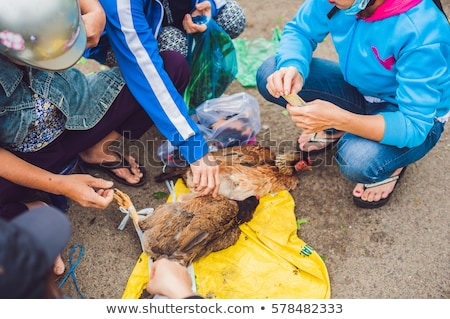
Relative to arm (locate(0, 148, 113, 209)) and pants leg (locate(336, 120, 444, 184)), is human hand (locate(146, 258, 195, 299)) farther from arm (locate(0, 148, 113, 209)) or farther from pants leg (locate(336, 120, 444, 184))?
pants leg (locate(336, 120, 444, 184))

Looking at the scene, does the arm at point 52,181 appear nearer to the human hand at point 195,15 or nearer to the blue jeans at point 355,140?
the human hand at point 195,15

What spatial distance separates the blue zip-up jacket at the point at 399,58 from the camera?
1.93 metres

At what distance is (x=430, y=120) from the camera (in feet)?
6.85

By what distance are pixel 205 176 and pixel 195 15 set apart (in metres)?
1.01

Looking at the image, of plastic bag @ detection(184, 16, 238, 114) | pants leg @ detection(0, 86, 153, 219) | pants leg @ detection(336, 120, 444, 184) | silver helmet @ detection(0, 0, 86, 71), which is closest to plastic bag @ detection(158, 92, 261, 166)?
plastic bag @ detection(184, 16, 238, 114)

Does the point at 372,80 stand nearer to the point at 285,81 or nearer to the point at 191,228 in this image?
the point at 285,81

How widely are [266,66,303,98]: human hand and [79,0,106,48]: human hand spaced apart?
881 mm

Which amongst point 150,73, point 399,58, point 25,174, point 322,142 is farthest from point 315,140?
point 25,174

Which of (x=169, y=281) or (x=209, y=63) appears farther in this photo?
(x=209, y=63)

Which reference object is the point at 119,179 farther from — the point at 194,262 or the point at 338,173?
the point at 338,173

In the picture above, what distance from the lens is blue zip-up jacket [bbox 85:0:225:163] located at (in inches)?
81.4

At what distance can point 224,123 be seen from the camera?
2697 millimetres

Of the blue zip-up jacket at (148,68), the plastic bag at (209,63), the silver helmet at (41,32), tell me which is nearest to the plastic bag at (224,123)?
the plastic bag at (209,63)

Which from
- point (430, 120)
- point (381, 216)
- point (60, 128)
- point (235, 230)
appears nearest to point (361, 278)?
point (381, 216)
